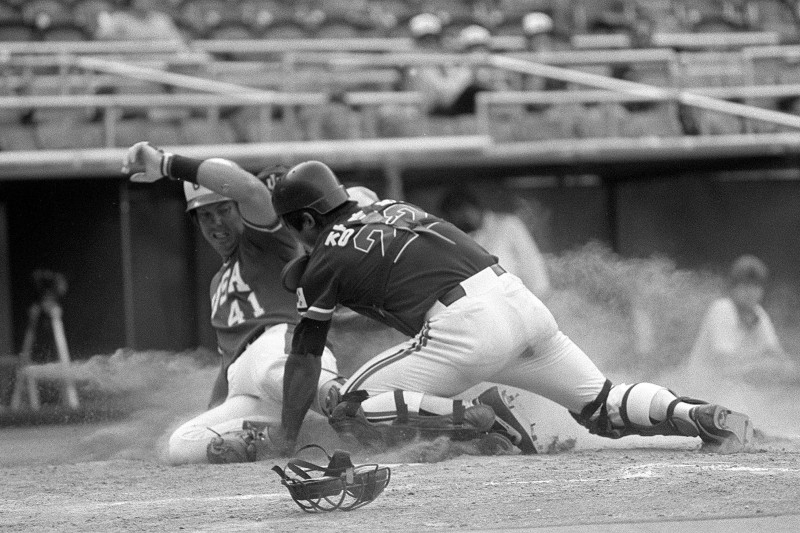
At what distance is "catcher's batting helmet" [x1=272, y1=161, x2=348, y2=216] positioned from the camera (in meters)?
5.25

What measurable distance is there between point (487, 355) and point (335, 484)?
48.8 inches

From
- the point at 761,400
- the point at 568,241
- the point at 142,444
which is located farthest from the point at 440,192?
the point at 142,444

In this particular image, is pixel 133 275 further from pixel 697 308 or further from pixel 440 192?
pixel 697 308

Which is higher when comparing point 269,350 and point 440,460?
point 269,350

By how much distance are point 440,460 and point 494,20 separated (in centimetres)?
881

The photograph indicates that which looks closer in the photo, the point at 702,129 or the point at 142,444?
the point at 142,444

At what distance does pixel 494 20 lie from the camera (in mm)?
13273

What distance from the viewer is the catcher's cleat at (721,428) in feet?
16.7

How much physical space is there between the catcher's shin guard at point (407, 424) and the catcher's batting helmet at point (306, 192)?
2.82 feet

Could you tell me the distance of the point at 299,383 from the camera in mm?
5203

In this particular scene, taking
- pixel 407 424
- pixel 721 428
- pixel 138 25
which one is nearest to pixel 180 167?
pixel 407 424

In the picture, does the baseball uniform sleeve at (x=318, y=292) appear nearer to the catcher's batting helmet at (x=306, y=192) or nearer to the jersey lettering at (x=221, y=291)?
the catcher's batting helmet at (x=306, y=192)

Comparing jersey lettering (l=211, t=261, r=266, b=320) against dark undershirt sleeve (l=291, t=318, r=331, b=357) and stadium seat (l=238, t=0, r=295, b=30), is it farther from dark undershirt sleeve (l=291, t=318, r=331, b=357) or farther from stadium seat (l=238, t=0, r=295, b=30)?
stadium seat (l=238, t=0, r=295, b=30)

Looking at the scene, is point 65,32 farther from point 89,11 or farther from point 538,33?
point 538,33
